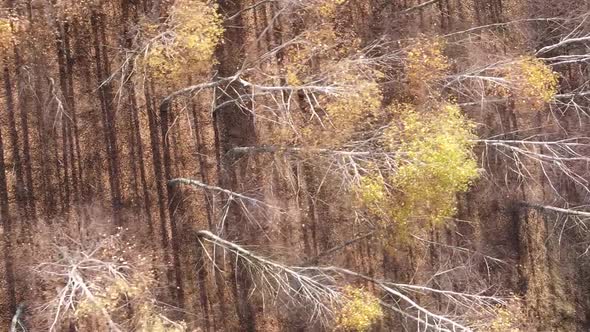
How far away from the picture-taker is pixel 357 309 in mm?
12594

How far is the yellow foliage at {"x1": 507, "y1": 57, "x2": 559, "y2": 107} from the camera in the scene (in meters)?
13.3

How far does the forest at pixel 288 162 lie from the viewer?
1237cm

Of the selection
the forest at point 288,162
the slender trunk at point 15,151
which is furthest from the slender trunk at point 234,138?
the slender trunk at point 15,151

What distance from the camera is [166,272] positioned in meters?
Answer: 13.4

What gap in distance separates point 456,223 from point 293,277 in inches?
175

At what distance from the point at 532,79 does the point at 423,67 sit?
2.48 metres

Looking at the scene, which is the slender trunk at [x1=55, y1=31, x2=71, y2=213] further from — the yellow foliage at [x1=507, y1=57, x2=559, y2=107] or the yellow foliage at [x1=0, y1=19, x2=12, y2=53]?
the yellow foliage at [x1=507, y1=57, x2=559, y2=107]

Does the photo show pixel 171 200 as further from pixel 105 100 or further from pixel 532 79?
pixel 532 79

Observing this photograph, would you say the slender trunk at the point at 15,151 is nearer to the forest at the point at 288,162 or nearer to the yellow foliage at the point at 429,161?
the forest at the point at 288,162

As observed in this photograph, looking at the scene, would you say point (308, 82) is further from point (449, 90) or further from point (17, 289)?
point (17, 289)

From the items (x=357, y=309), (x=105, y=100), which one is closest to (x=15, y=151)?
(x=105, y=100)

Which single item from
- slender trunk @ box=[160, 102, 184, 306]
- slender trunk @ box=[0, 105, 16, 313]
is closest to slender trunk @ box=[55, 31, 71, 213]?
slender trunk @ box=[0, 105, 16, 313]

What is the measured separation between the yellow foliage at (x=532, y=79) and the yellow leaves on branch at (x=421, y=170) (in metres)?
2.11

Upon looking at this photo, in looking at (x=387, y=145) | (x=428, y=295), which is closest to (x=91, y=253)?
(x=387, y=145)
